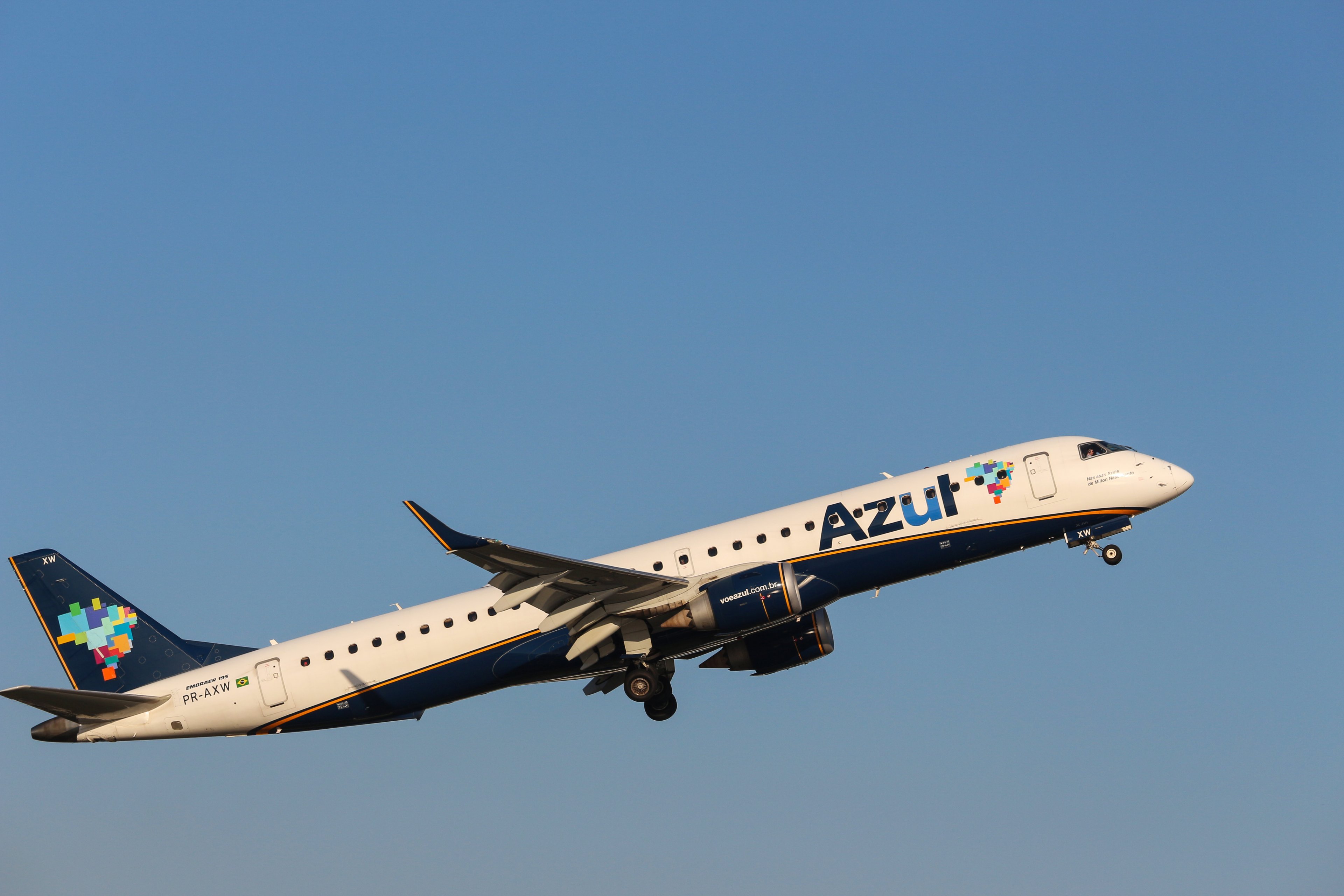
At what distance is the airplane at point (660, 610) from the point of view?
34.2 metres

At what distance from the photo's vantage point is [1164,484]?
3566cm

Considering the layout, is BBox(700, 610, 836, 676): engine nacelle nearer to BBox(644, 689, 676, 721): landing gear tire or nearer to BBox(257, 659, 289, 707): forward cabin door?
BBox(644, 689, 676, 721): landing gear tire

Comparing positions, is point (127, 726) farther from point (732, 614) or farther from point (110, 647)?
point (732, 614)

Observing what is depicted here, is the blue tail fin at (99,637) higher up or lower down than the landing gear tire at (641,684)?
higher up

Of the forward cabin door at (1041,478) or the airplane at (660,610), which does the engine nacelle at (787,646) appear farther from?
the forward cabin door at (1041,478)

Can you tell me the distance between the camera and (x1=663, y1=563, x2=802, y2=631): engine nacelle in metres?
33.4

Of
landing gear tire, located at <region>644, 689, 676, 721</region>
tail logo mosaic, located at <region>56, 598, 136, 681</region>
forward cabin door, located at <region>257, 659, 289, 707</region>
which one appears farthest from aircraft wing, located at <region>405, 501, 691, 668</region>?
tail logo mosaic, located at <region>56, 598, 136, 681</region>

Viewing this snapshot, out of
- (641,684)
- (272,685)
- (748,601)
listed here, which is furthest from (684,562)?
(272,685)

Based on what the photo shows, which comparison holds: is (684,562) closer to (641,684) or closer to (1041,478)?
(641,684)

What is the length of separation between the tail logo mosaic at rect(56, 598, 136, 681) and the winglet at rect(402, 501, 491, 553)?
639 inches

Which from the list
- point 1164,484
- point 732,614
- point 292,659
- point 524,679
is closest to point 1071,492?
point 1164,484

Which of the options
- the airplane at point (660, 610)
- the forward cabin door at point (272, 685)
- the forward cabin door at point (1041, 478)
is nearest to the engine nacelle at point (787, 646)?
the airplane at point (660, 610)

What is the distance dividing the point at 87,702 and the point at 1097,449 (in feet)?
97.5

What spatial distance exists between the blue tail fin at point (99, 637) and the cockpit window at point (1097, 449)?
25.7 metres
